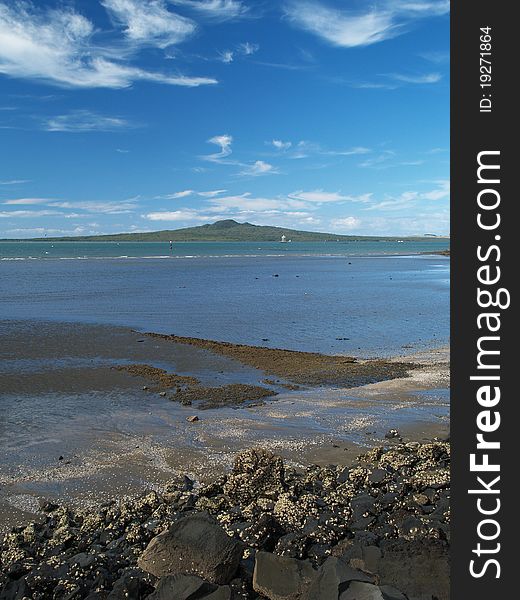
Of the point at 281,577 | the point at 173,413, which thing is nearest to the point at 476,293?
the point at 281,577

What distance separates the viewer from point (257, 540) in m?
6.41

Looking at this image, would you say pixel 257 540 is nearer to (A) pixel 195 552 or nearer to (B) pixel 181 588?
(A) pixel 195 552

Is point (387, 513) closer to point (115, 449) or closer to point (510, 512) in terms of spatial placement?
point (510, 512)

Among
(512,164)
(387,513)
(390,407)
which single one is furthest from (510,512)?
(390,407)

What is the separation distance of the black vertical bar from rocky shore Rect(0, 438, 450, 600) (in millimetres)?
1859

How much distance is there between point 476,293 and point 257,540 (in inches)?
181

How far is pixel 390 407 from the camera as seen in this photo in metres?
13.6

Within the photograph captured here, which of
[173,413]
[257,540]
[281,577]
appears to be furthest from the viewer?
[173,413]

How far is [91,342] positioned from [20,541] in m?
16.4

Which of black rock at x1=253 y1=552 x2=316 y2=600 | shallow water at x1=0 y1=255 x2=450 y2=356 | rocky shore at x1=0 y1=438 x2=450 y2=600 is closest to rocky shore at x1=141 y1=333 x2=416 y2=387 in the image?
shallow water at x1=0 y1=255 x2=450 y2=356

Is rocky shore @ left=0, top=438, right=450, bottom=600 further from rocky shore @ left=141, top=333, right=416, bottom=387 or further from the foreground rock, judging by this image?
rocky shore @ left=141, top=333, right=416, bottom=387

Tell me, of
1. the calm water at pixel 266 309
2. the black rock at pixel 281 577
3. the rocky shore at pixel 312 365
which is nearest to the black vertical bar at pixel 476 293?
the black rock at pixel 281 577

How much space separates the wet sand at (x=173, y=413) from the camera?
9.66 m

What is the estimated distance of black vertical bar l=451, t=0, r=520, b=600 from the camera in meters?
2.94
